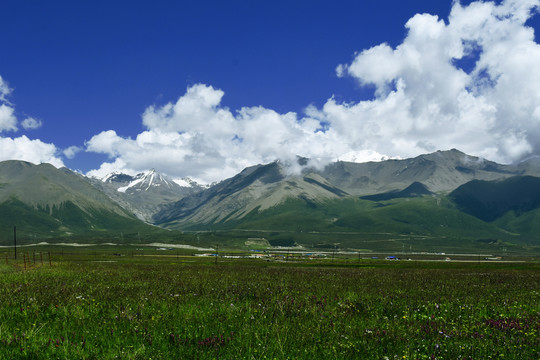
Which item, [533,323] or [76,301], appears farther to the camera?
[76,301]

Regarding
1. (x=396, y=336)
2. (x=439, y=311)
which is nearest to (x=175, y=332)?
(x=396, y=336)

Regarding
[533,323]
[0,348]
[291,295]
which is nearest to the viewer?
[0,348]

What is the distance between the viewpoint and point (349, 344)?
390 inches

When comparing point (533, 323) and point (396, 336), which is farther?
point (533, 323)

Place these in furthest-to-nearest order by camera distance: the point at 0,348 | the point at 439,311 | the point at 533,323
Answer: the point at 439,311 → the point at 533,323 → the point at 0,348

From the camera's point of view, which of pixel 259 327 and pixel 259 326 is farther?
pixel 259 326

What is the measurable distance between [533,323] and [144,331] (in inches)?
472

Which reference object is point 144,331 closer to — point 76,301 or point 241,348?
point 241,348

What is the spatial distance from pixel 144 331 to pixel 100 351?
5.06 feet

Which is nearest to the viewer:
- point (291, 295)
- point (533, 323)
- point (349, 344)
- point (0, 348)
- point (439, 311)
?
point (0, 348)

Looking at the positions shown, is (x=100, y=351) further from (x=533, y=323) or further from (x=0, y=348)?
(x=533, y=323)

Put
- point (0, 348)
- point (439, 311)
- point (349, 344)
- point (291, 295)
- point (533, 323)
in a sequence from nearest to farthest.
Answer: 1. point (0, 348)
2. point (349, 344)
3. point (533, 323)
4. point (439, 311)
5. point (291, 295)

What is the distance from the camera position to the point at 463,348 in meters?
9.81

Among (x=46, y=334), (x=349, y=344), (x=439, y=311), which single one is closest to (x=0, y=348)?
(x=46, y=334)
